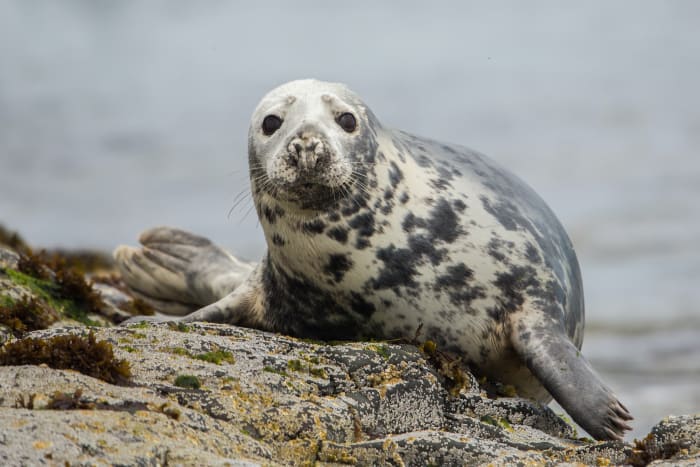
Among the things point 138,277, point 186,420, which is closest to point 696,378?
point 138,277

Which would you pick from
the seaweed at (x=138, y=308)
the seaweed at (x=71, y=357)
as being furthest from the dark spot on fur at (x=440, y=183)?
the seaweed at (x=138, y=308)

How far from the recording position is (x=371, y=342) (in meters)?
6.43

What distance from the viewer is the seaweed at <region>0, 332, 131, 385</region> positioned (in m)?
4.99

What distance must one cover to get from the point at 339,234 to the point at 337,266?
0.64ft

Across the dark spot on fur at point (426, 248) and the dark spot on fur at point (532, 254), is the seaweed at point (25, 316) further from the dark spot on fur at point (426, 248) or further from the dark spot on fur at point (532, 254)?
the dark spot on fur at point (532, 254)

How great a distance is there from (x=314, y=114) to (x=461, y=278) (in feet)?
4.28

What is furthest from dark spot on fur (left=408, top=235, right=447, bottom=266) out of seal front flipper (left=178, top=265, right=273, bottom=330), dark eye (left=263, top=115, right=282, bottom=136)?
seal front flipper (left=178, top=265, right=273, bottom=330)

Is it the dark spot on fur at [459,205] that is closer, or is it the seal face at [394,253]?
the seal face at [394,253]

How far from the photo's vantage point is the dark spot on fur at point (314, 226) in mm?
6582

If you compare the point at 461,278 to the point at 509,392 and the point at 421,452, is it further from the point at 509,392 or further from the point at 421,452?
the point at 421,452

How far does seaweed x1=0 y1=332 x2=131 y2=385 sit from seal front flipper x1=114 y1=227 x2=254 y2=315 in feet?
15.3

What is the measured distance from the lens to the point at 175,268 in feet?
33.3

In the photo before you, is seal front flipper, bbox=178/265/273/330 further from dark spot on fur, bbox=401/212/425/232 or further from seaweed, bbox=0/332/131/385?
seaweed, bbox=0/332/131/385

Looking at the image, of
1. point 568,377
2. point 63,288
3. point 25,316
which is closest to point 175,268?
point 63,288
